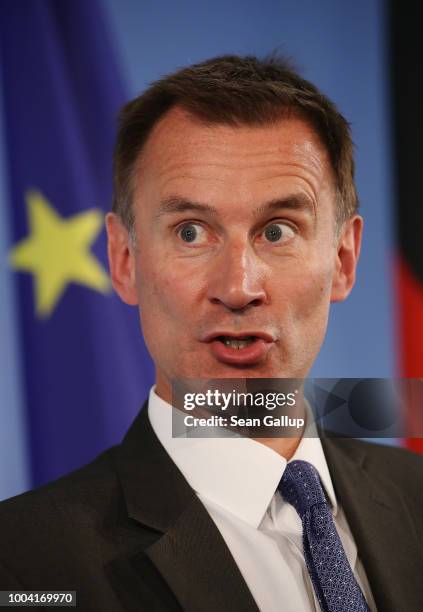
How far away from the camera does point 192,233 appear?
1437mm

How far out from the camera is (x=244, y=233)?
140cm

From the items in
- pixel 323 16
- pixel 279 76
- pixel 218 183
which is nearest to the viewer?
pixel 218 183

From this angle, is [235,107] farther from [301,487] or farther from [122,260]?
[301,487]

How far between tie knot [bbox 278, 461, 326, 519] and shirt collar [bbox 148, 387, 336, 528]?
0.02 meters

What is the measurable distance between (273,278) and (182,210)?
0.70ft

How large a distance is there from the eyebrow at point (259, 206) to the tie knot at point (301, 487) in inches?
18.6

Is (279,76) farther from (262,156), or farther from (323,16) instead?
(323,16)

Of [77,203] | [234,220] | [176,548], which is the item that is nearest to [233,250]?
[234,220]

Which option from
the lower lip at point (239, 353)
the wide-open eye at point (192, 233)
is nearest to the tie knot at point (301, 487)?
the lower lip at point (239, 353)

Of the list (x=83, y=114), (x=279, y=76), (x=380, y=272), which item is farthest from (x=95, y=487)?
(x=380, y=272)

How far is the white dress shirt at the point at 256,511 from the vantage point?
1310 millimetres

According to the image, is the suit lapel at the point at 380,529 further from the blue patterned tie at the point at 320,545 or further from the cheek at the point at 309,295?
the cheek at the point at 309,295

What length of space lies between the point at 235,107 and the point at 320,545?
81 centimetres

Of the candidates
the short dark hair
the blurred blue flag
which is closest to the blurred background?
the blurred blue flag
